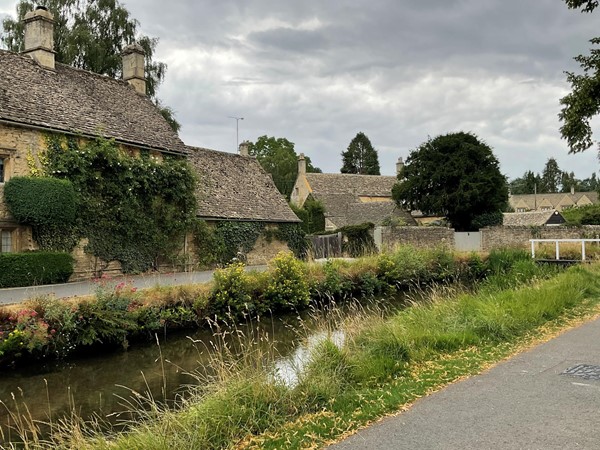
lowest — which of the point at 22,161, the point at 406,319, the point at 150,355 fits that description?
the point at 150,355

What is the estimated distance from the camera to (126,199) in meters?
21.6

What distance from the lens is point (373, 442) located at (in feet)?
15.8

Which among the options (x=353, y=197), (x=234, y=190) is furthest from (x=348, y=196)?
(x=234, y=190)

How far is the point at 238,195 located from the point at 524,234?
19658 millimetres

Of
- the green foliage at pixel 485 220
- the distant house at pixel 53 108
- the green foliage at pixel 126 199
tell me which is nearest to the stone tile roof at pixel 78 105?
the distant house at pixel 53 108

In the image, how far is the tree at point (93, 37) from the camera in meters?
34.3

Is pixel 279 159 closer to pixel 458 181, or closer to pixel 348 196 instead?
pixel 348 196

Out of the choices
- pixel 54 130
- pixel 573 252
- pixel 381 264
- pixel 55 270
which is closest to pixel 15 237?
pixel 55 270

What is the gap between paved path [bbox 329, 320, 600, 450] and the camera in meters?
4.68

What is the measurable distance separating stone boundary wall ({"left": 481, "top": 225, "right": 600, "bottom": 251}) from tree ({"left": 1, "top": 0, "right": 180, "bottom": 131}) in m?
24.8

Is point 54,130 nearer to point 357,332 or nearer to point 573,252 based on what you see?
point 357,332

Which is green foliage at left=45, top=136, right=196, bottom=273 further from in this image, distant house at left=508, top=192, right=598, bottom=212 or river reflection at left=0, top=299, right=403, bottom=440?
distant house at left=508, top=192, right=598, bottom=212

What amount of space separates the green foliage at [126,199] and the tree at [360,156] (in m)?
71.4

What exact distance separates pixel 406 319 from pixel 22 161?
621 inches
